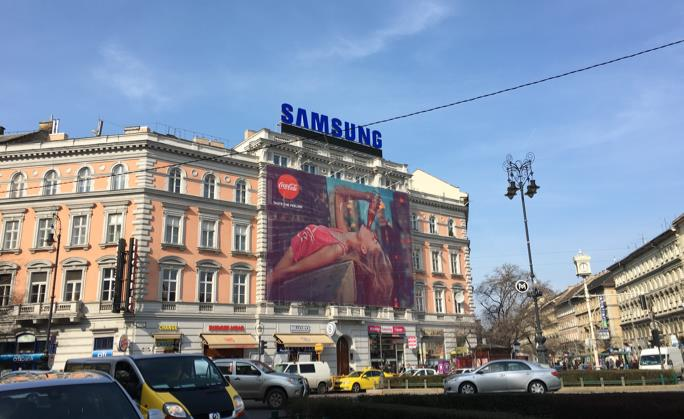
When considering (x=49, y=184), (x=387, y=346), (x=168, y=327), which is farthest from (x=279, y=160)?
(x=387, y=346)

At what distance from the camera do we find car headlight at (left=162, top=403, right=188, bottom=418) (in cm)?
993

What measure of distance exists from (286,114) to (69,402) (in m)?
42.7

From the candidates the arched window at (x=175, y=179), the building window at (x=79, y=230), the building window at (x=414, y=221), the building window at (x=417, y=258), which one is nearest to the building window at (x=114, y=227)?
the building window at (x=79, y=230)

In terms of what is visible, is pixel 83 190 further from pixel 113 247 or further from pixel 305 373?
pixel 305 373

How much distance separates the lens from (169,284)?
38406 mm

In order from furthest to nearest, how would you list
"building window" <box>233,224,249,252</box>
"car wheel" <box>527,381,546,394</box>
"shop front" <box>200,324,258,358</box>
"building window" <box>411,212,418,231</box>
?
"building window" <box>411,212,418,231</box>, "building window" <box>233,224,249,252</box>, "shop front" <box>200,324,258,358</box>, "car wheel" <box>527,381,546,394</box>

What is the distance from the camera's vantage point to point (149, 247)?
37875 millimetres

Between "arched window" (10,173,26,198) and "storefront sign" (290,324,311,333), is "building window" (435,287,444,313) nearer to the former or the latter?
"storefront sign" (290,324,311,333)

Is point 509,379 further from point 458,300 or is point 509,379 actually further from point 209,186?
point 458,300

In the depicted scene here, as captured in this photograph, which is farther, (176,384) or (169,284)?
(169,284)

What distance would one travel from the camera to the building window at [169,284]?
38031mm

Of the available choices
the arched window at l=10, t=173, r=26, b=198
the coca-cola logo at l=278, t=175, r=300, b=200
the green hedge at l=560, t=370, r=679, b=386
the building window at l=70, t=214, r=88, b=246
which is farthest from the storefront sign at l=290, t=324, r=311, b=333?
the arched window at l=10, t=173, r=26, b=198

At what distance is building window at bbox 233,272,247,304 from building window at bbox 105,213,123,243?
28.9ft

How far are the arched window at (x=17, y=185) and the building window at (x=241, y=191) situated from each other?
49.6 ft
